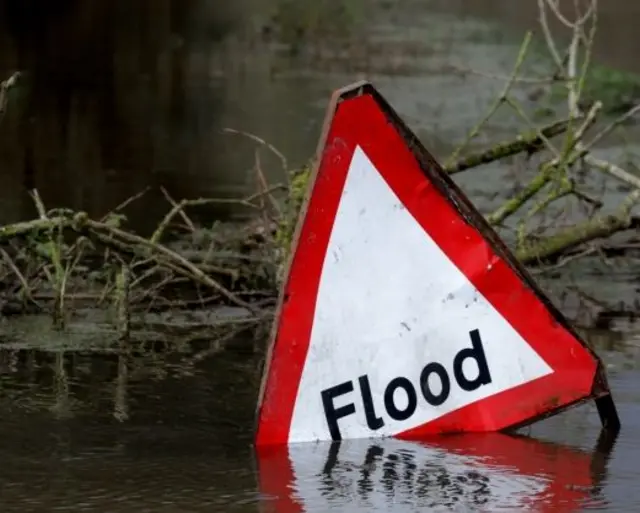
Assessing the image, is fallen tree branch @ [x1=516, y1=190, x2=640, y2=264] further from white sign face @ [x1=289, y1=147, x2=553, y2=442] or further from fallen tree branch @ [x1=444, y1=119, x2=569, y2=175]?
white sign face @ [x1=289, y1=147, x2=553, y2=442]

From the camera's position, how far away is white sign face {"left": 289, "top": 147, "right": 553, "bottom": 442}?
5008mm

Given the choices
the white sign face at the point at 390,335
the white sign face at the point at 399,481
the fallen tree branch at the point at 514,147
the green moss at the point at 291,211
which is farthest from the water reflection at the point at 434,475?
the fallen tree branch at the point at 514,147

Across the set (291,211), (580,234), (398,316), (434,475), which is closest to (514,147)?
(580,234)

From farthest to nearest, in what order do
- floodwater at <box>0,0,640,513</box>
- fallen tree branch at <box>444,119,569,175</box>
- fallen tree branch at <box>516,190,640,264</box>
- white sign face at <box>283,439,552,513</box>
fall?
fallen tree branch at <box>516,190,640,264</box>
fallen tree branch at <box>444,119,569,175</box>
floodwater at <box>0,0,640,513</box>
white sign face at <box>283,439,552,513</box>

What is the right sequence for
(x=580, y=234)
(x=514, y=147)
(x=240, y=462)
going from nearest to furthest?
(x=240, y=462)
(x=514, y=147)
(x=580, y=234)

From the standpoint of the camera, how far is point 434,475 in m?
4.82

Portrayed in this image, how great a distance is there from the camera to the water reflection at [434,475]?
4578mm

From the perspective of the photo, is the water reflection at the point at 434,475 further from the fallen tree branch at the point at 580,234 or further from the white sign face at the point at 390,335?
the fallen tree branch at the point at 580,234

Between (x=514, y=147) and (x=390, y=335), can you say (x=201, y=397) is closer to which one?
(x=390, y=335)

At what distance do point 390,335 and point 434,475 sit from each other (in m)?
0.49

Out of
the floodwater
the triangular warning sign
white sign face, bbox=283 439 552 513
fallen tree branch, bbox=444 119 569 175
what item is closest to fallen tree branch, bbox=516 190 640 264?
the floodwater

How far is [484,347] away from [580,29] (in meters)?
3.04

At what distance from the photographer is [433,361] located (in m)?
5.13

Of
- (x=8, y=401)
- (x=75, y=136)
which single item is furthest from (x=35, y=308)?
(x=75, y=136)
